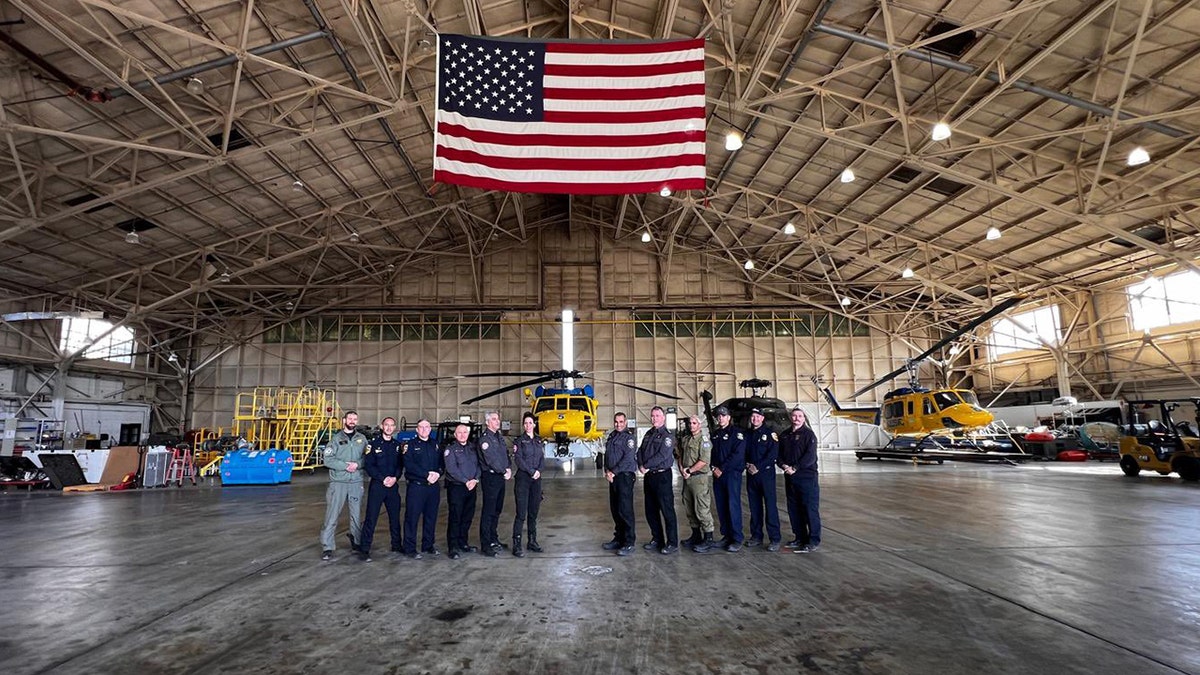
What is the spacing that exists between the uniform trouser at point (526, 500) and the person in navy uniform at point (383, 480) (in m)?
1.34

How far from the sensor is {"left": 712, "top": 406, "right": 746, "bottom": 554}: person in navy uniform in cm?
594

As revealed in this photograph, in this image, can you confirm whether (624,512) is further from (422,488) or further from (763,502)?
(422,488)

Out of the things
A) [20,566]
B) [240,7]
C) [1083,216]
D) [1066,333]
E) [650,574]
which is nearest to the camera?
[650,574]

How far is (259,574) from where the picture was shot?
498 cm

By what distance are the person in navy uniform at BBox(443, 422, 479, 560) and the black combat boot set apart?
2468mm

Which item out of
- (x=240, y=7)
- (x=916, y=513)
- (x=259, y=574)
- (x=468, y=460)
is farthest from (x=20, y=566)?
(x=916, y=513)

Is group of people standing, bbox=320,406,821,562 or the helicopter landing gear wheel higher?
group of people standing, bbox=320,406,821,562

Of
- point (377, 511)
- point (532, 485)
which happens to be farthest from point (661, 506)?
point (377, 511)

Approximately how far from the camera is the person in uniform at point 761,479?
19.3 feet

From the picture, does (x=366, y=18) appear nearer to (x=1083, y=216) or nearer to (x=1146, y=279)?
(x=1083, y=216)

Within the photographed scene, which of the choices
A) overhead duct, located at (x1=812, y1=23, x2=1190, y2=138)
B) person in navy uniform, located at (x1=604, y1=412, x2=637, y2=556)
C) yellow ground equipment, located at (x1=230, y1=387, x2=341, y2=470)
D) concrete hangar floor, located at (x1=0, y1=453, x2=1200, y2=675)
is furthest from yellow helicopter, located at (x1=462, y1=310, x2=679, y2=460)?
overhead duct, located at (x1=812, y1=23, x2=1190, y2=138)

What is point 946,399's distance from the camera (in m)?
16.1

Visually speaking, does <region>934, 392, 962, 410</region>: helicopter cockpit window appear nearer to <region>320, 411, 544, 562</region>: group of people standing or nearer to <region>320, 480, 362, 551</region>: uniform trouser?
<region>320, 411, 544, 562</region>: group of people standing

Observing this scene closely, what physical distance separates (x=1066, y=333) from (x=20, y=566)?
31734 mm
